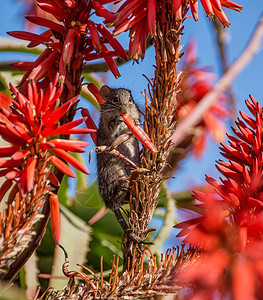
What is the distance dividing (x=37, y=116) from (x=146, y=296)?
0.37 meters

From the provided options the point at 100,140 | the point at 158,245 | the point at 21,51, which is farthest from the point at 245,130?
the point at 21,51

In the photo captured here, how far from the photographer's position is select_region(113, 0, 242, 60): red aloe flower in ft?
3.29

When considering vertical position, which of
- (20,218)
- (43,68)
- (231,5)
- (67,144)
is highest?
(231,5)

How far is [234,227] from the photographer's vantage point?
770 millimetres

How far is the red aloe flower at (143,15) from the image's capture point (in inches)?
39.5

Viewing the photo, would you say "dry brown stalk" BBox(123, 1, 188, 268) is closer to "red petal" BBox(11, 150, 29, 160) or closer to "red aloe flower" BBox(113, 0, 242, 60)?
"red aloe flower" BBox(113, 0, 242, 60)

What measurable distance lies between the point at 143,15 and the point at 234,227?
1.71ft

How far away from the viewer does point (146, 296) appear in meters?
0.89

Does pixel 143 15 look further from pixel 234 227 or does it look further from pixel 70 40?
pixel 234 227

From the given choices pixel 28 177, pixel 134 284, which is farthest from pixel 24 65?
pixel 134 284

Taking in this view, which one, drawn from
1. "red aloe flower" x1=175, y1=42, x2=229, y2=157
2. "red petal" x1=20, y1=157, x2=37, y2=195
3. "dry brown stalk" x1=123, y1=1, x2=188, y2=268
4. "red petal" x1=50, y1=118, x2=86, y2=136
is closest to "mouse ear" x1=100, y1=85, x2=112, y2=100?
"red aloe flower" x1=175, y1=42, x2=229, y2=157

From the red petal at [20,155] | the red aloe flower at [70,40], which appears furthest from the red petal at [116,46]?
the red petal at [20,155]

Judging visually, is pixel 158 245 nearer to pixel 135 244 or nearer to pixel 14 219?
pixel 135 244

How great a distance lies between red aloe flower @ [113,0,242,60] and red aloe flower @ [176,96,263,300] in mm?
241
